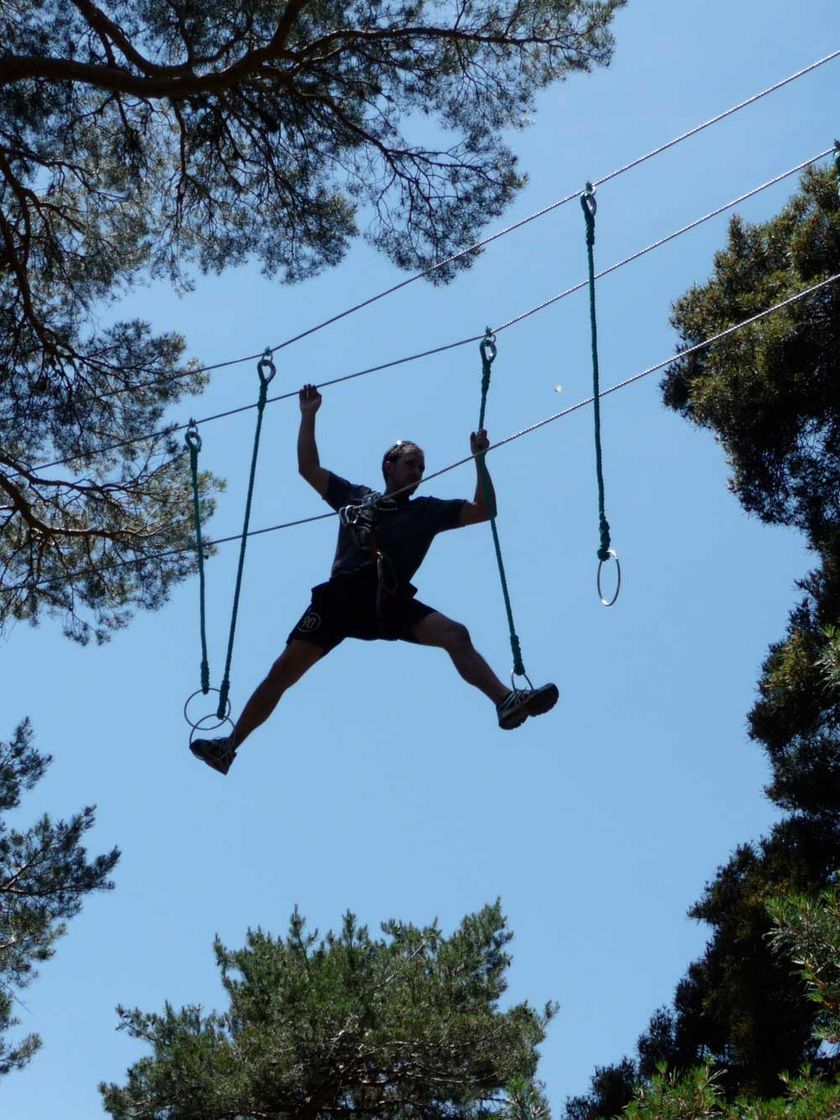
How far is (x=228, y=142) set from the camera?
8.99 m

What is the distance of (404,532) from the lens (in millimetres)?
5988

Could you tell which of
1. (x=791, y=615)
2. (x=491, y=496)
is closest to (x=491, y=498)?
(x=491, y=496)

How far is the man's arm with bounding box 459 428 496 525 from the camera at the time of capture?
586 centimetres

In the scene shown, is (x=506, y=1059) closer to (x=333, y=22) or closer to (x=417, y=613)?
(x=417, y=613)

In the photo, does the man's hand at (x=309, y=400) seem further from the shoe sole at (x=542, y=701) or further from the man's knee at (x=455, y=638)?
the shoe sole at (x=542, y=701)

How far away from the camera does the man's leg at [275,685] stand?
5992 mm

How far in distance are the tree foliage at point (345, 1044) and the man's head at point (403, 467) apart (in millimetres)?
4635

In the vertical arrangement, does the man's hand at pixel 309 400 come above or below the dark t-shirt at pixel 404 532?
above

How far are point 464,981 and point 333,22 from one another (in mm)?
5602

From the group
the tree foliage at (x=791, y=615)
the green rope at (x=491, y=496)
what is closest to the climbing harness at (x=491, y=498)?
the green rope at (x=491, y=496)

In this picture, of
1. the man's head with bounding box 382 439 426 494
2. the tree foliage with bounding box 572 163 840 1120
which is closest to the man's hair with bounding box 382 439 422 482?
the man's head with bounding box 382 439 426 494

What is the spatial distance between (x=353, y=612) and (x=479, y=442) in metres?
0.71

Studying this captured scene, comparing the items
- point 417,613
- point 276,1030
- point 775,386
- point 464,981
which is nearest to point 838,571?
point 775,386

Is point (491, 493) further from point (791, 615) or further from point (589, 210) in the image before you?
point (791, 615)
